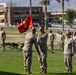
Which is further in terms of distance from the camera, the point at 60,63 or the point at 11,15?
the point at 11,15

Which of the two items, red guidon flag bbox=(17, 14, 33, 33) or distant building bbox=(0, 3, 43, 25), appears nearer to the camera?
red guidon flag bbox=(17, 14, 33, 33)

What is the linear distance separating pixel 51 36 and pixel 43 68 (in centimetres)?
1626

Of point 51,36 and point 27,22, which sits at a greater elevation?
point 27,22

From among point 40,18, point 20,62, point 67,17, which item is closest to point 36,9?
point 40,18

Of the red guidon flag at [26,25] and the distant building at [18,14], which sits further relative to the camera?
the distant building at [18,14]

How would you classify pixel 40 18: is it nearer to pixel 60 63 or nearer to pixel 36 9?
pixel 36 9

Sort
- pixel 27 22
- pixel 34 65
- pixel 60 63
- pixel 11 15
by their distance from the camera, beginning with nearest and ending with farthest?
pixel 27 22
pixel 34 65
pixel 60 63
pixel 11 15

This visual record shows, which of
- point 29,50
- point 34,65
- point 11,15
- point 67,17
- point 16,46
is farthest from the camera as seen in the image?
point 11,15

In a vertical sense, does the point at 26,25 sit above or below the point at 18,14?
above

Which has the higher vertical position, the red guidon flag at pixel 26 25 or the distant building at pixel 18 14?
the red guidon flag at pixel 26 25

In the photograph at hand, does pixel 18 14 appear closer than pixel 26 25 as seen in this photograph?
No

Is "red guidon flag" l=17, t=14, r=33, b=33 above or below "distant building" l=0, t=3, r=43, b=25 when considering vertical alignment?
above

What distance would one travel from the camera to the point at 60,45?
32.4m

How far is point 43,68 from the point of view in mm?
16406
